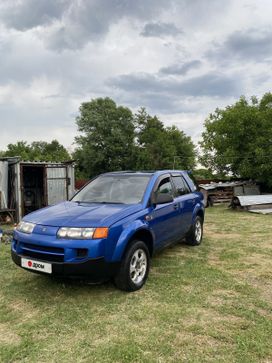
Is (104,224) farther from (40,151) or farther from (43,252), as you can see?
(40,151)

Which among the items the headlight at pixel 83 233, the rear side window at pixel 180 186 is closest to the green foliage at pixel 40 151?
the rear side window at pixel 180 186

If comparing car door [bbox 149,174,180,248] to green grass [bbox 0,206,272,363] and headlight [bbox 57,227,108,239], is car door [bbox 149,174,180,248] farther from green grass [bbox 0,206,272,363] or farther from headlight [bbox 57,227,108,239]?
headlight [bbox 57,227,108,239]

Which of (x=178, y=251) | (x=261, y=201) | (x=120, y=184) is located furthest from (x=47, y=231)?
(x=261, y=201)

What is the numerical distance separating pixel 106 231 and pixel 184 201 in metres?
2.46

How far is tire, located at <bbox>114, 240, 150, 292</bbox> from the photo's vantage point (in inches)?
145

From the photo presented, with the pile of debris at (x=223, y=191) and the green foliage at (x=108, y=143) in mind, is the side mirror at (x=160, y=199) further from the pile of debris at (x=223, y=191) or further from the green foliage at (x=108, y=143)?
the green foliage at (x=108, y=143)

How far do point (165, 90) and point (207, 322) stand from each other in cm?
1371

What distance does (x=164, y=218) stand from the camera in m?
4.68

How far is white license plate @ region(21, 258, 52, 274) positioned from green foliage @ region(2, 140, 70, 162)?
151 ft

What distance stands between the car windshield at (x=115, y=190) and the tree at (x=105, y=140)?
32.0 metres

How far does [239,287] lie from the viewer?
13.4 feet

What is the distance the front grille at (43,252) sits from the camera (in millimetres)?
3426

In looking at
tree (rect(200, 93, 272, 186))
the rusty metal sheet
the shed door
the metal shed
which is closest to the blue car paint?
the metal shed

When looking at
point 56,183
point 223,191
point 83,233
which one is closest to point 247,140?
point 223,191
